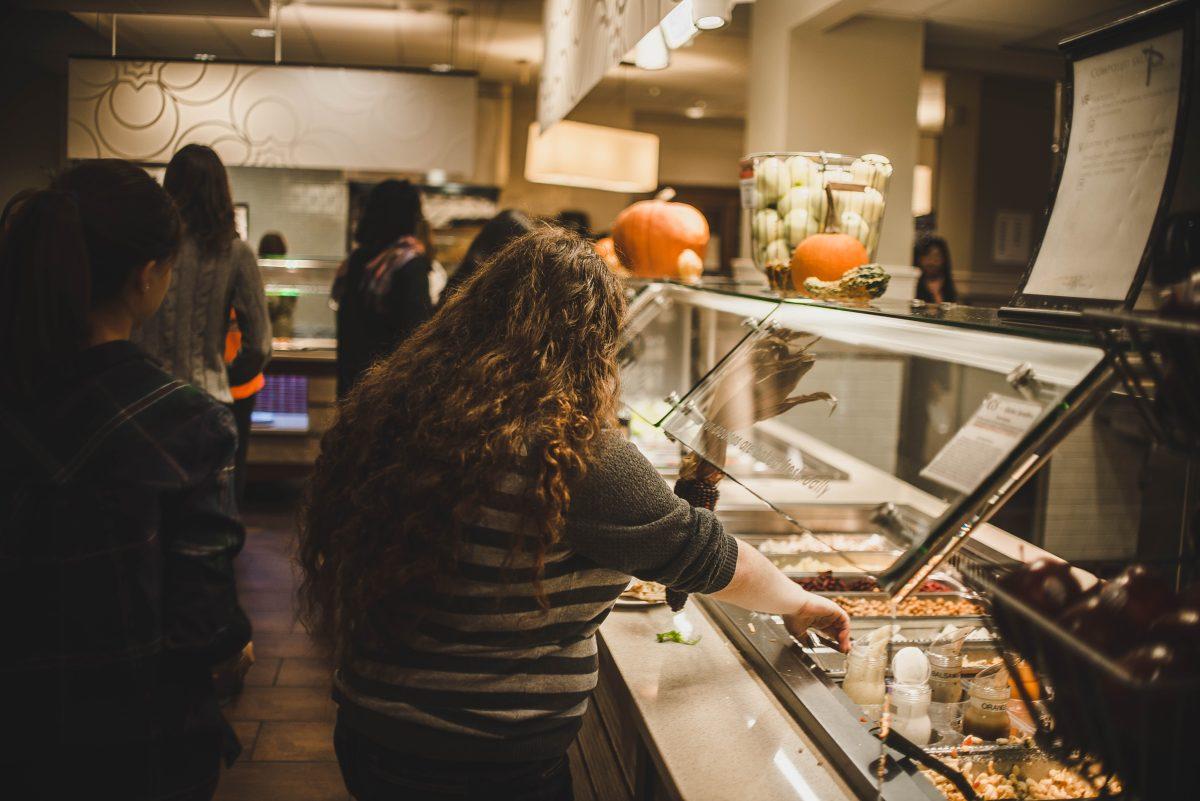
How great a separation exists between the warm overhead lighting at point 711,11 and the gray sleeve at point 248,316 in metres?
2.14

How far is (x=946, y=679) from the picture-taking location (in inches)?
64.2

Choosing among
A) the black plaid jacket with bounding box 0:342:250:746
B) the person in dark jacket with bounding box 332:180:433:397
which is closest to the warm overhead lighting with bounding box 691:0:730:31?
the black plaid jacket with bounding box 0:342:250:746

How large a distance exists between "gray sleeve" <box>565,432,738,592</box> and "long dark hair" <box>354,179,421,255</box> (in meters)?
3.26

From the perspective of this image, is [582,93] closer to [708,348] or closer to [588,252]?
[708,348]

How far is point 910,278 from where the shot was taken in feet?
16.4

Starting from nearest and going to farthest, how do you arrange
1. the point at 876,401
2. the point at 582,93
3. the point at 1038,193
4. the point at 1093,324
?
the point at 1093,324
the point at 582,93
the point at 876,401
the point at 1038,193

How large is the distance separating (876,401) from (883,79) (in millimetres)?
1715

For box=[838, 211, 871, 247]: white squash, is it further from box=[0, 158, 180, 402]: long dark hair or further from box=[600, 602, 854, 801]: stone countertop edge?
box=[0, 158, 180, 402]: long dark hair

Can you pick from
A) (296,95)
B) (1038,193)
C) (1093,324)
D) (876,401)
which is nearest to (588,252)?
(1093,324)

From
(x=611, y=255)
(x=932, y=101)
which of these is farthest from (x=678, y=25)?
(x=932, y=101)

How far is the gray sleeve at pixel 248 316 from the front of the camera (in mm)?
3527

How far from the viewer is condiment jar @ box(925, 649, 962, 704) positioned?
5.34ft

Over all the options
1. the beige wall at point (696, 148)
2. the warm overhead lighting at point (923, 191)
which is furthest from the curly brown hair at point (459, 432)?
the beige wall at point (696, 148)

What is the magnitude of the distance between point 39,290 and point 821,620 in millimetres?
1318
